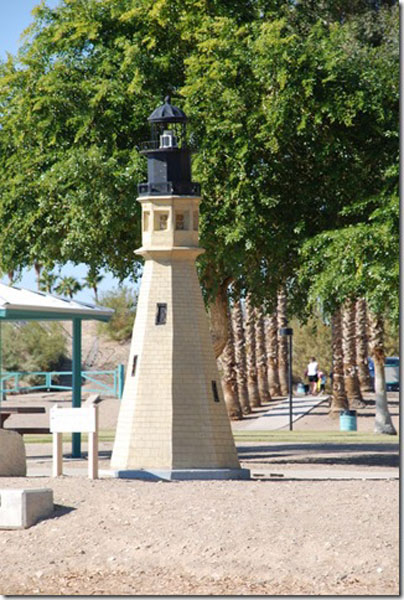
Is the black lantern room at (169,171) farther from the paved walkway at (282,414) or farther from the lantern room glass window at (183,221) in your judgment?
the paved walkway at (282,414)

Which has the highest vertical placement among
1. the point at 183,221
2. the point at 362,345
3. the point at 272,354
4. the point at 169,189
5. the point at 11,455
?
the point at 169,189

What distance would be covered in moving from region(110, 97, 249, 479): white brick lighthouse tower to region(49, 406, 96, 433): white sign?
1.86 meters

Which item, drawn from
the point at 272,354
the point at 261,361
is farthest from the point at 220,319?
the point at 272,354

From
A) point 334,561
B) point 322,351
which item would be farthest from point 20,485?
point 322,351

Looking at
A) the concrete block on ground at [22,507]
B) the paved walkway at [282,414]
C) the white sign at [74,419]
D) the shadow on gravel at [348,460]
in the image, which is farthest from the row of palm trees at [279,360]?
the concrete block on ground at [22,507]

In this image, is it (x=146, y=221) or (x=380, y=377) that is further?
(x=380, y=377)

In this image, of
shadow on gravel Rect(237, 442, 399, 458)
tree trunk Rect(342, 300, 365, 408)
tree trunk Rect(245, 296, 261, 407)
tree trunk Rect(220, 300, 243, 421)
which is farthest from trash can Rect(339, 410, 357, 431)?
tree trunk Rect(245, 296, 261, 407)

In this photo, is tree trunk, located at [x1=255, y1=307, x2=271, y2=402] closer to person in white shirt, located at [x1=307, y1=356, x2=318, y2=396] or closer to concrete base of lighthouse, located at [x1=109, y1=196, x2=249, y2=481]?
person in white shirt, located at [x1=307, y1=356, x2=318, y2=396]

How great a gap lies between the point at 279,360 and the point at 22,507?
41181 mm

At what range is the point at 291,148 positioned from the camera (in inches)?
968

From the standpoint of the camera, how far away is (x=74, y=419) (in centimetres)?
1811

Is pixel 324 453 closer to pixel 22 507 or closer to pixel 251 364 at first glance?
pixel 22 507

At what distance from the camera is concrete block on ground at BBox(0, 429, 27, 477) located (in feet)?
59.8

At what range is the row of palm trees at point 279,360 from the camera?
120 ft
